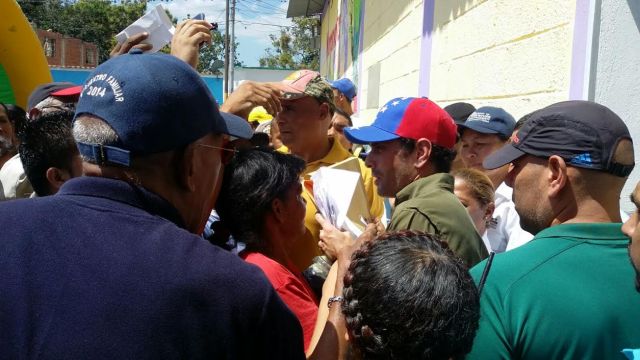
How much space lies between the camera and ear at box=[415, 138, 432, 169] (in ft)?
9.24

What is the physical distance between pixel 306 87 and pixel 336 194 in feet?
4.77

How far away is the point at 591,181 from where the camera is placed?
1791 millimetres

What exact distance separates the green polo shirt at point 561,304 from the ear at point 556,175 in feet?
0.57

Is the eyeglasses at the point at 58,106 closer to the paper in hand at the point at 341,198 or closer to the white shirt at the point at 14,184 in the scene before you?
the white shirt at the point at 14,184

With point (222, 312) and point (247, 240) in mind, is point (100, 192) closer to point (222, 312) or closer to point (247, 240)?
point (222, 312)

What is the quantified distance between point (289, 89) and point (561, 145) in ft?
6.36

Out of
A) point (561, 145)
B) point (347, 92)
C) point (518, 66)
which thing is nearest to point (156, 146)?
point (561, 145)

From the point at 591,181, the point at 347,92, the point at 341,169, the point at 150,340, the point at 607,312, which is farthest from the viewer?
the point at 347,92

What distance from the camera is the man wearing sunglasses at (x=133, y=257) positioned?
1072mm

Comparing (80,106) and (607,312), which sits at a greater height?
(80,106)

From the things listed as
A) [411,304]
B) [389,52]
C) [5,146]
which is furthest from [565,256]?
[389,52]

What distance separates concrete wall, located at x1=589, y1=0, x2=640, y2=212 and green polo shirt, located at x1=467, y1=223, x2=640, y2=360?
1.34 metres

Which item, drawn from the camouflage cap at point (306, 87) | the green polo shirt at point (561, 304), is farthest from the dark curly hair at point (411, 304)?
the camouflage cap at point (306, 87)

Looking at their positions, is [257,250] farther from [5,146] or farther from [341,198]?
[5,146]
